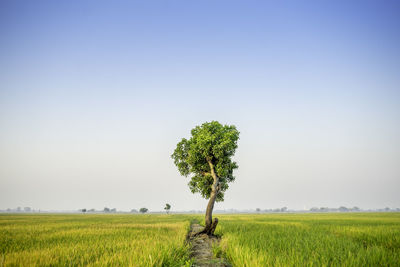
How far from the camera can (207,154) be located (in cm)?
1723

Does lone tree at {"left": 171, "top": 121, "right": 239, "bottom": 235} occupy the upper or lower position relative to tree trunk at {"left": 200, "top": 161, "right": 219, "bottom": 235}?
upper

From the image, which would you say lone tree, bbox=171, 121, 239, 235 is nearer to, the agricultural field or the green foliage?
the green foliage

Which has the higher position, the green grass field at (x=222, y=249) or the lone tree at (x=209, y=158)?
the lone tree at (x=209, y=158)

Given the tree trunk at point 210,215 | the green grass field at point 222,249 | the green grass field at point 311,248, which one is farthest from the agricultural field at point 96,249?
the green grass field at point 311,248

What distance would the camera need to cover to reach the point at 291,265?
16.5 feet

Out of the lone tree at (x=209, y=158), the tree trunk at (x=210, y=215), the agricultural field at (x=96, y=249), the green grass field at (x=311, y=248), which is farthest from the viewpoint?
the lone tree at (x=209, y=158)

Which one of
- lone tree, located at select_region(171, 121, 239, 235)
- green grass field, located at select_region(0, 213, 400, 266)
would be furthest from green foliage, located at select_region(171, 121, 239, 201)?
green grass field, located at select_region(0, 213, 400, 266)

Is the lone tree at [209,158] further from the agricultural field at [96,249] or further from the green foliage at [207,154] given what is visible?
the agricultural field at [96,249]

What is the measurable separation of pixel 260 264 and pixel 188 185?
15.1 meters

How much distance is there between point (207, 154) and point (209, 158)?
1.97ft

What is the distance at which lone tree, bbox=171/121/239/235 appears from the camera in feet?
55.2

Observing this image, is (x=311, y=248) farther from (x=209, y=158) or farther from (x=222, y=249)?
(x=209, y=158)

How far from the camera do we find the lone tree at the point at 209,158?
55.2ft

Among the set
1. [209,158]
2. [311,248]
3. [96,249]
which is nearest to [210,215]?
[209,158]
